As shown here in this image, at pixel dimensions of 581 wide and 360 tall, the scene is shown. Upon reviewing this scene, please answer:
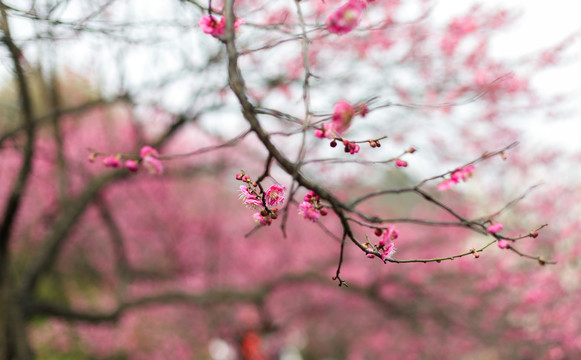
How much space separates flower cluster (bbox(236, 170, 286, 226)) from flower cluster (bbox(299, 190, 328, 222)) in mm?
101

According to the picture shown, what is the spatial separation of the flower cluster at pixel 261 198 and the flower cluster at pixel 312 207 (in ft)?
0.33

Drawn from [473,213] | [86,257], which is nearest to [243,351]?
[86,257]

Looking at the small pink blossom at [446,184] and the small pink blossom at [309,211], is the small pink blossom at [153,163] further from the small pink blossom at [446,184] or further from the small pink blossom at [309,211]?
the small pink blossom at [446,184]

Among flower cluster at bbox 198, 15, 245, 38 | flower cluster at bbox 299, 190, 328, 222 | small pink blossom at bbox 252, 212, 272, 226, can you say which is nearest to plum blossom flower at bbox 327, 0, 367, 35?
flower cluster at bbox 198, 15, 245, 38

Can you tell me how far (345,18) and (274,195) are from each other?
0.69m

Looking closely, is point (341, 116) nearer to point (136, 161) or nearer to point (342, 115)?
point (342, 115)

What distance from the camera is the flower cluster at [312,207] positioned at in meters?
1.64

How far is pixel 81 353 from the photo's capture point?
10180mm

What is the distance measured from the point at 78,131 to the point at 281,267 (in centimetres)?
647

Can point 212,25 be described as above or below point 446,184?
above

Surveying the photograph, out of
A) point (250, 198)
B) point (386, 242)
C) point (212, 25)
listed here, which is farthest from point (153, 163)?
point (386, 242)

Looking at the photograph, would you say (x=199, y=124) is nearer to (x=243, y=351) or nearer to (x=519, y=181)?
(x=243, y=351)

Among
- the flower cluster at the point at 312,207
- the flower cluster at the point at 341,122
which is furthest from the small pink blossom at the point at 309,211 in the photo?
the flower cluster at the point at 341,122

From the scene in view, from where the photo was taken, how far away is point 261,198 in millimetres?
1662
